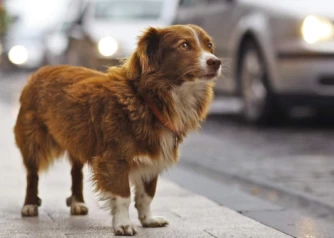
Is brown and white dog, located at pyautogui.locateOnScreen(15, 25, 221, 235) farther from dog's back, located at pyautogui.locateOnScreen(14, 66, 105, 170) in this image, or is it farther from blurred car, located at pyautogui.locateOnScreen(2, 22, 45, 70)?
blurred car, located at pyautogui.locateOnScreen(2, 22, 45, 70)

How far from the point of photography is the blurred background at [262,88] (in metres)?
7.80

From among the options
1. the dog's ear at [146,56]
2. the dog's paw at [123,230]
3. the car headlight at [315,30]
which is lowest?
the dog's paw at [123,230]

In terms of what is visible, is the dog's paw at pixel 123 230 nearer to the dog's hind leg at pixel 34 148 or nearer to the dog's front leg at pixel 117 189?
the dog's front leg at pixel 117 189

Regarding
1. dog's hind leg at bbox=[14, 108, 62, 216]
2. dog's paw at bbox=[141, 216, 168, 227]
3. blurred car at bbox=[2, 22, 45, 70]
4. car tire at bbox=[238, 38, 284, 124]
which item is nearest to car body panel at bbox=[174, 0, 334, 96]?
car tire at bbox=[238, 38, 284, 124]

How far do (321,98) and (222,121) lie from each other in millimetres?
2562

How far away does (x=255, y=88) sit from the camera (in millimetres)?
11359

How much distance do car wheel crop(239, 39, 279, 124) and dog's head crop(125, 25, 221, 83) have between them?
18.9ft

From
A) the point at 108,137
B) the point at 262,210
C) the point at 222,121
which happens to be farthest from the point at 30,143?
the point at 222,121

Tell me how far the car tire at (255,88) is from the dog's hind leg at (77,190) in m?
5.16

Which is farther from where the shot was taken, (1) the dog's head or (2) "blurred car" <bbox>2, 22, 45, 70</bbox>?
(2) "blurred car" <bbox>2, 22, 45, 70</bbox>

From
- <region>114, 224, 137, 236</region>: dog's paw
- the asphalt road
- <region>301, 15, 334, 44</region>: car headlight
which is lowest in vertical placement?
the asphalt road

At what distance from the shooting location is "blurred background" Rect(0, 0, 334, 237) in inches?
307

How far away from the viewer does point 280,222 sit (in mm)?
5699

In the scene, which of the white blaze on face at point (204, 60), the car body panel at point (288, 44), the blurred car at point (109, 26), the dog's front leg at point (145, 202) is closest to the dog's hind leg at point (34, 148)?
the dog's front leg at point (145, 202)
